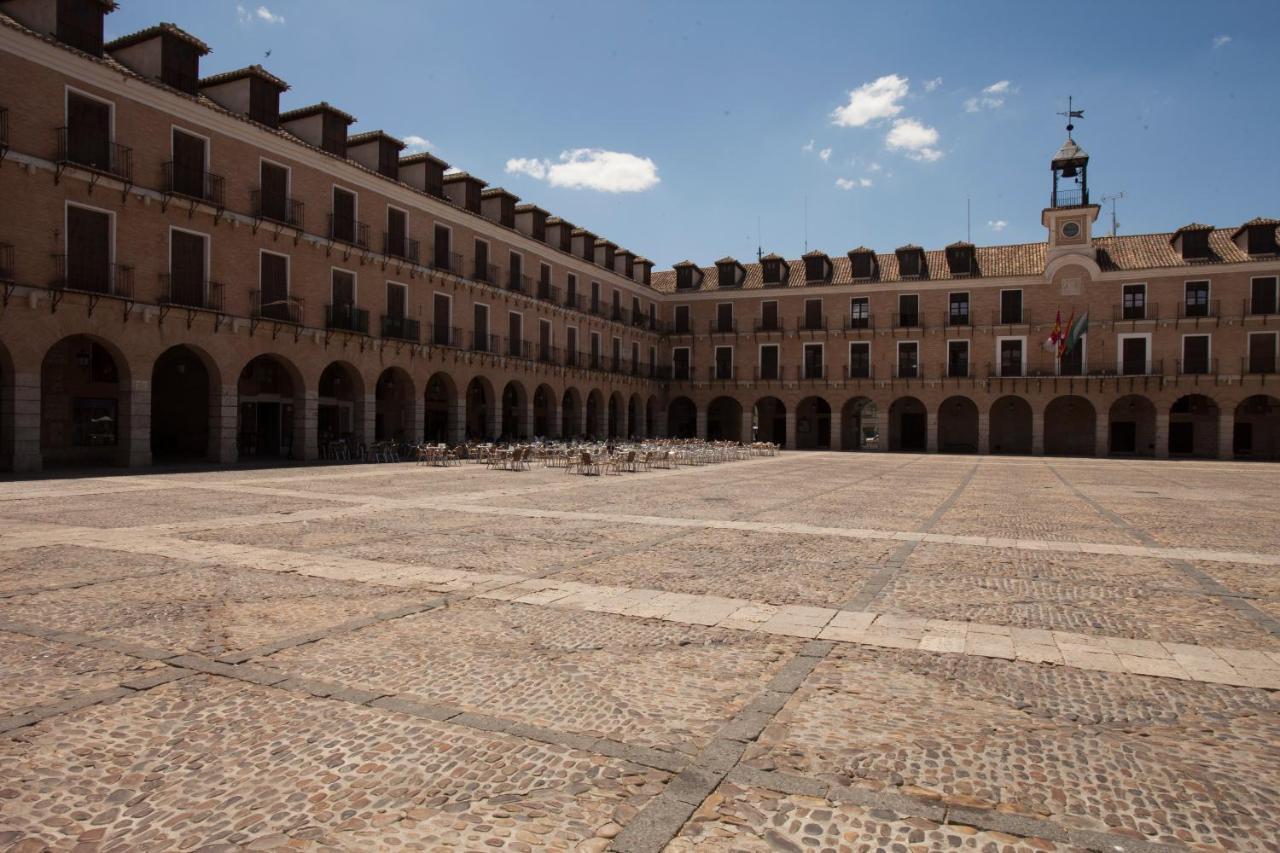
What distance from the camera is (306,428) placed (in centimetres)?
2428

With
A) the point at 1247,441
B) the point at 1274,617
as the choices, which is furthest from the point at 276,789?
the point at 1247,441

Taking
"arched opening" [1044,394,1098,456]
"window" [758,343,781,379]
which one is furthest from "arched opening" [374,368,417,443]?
"arched opening" [1044,394,1098,456]

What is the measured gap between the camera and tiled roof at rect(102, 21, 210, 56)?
20703 mm

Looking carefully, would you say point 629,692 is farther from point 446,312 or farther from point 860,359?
point 860,359

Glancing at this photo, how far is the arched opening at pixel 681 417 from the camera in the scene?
4928 cm

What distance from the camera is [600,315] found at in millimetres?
40906

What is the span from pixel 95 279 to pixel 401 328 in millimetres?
10268

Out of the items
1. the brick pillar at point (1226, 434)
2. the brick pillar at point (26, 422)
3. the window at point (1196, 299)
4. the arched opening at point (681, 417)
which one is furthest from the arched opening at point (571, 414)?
the brick pillar at point (1226, 434)

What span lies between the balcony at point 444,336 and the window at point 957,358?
2622 cm

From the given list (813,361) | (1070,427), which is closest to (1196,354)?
(1070,427)

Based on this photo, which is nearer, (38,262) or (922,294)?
(38,262)

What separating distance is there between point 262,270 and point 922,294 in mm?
32948

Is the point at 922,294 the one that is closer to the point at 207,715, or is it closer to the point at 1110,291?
the point at 1110,291

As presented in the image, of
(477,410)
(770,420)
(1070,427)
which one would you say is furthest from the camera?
(770,420)
